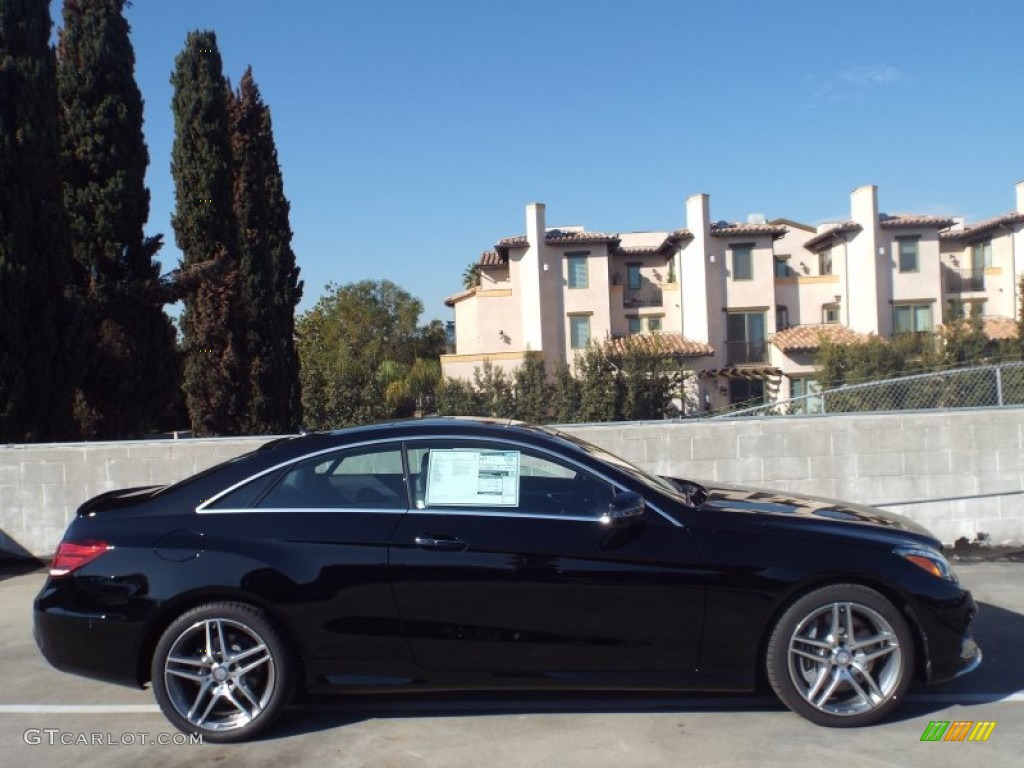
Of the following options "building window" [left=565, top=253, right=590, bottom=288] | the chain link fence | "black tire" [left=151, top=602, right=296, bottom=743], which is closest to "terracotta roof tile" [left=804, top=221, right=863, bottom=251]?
"building window" [left=565, top=253, right=590, bottom=288]

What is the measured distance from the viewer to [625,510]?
4.07 metres

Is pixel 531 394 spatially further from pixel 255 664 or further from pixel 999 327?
pixel 999 327

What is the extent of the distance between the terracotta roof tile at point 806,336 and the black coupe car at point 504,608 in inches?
1205

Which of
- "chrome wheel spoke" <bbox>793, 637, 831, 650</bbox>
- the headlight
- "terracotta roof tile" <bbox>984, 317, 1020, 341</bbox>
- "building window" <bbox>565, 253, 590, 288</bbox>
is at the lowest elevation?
"chrome wheel spoke" <bbox>793, 637, 831, 650</bbox>

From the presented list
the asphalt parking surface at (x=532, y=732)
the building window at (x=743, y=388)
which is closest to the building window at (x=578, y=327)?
the building window at (x=743, y=388)

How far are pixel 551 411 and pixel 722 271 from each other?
17334mm

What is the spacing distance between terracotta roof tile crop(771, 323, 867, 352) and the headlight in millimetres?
30292

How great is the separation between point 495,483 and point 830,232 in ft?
120

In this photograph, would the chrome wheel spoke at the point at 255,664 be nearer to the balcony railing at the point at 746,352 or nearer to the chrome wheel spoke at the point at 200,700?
the chrome wheel spoke at the point at 200,700

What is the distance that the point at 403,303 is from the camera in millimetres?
50125

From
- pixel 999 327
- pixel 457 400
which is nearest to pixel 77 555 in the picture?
pixel 457 400

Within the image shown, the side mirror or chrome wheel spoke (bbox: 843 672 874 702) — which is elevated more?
the side mirror

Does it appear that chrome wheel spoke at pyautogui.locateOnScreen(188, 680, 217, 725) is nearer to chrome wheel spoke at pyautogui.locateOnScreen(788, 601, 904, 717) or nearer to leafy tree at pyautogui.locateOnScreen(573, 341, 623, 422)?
chrome wheel spoke at pyautogui.locateOnScreen(788, 601, 904, 717)

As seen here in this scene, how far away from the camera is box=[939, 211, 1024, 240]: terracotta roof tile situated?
36.5m
